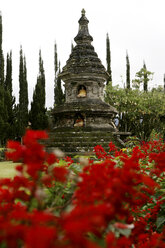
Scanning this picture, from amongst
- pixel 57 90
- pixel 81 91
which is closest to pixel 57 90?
pixel 57 90

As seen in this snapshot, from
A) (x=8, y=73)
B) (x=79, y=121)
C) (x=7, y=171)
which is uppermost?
(x=8, y=73)

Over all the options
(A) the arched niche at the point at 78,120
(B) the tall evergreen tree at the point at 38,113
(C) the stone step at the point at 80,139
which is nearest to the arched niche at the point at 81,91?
(A) the arched niche at the point at 78,120

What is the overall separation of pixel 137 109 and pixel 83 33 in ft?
31.9

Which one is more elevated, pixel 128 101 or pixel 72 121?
pixel 128 101

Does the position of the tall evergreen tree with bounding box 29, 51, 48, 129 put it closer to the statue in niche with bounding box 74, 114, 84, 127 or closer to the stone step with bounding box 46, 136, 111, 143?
the statue in niche with bounding box 74, 114, 84, 127

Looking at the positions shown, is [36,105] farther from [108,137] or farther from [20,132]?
[108,137]

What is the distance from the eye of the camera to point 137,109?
23.5 metres

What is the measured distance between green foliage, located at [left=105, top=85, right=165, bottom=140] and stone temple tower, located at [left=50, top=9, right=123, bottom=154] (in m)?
7.48

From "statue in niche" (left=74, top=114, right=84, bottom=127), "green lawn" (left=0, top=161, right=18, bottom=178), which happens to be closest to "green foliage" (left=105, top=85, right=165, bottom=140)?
"statue in niche" (left=74, top=114, right=84, bottom=127)

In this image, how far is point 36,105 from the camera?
81.0 feet

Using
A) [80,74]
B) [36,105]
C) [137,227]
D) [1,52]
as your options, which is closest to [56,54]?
[1,52]

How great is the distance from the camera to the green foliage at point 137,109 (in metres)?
23.1

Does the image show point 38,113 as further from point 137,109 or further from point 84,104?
point 84,104

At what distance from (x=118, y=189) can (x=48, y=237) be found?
1.58 ft
